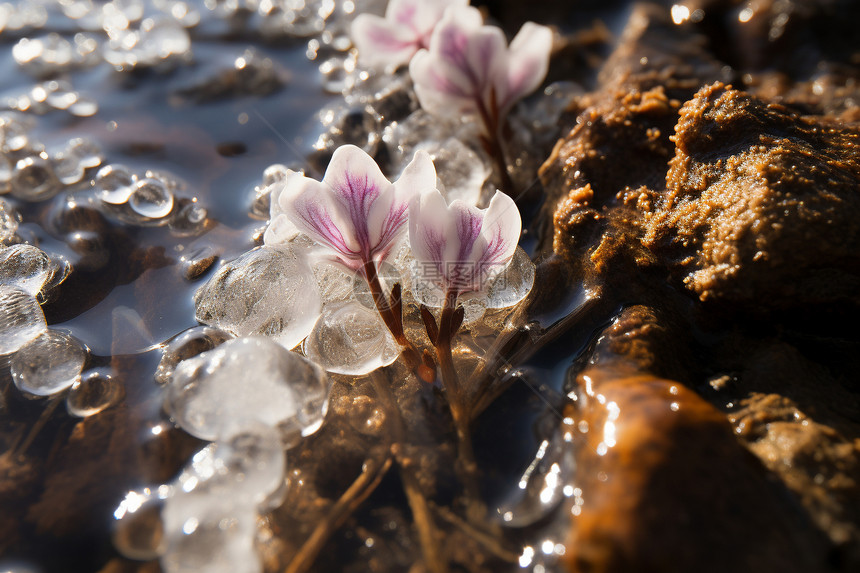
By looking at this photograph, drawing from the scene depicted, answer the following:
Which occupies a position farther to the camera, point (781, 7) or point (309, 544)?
point (781, 7)

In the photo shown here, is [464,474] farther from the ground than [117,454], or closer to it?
farther from the ground

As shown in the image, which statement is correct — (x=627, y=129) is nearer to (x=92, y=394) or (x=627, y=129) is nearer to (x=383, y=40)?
(x=383, y=40)

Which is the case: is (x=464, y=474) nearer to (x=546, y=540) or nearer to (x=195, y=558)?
(x=546, y=540)

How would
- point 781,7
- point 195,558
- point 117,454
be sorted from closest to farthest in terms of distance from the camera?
1. point 195,558
2. point 117,454
3. point 781,7

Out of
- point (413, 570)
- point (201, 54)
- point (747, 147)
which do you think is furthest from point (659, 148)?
point (201, 54)

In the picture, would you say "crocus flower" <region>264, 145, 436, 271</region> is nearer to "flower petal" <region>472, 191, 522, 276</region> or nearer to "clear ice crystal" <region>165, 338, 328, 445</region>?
"flower petal" <region>472, 191, 522, 276</region>

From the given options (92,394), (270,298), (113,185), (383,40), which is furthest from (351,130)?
(92,394)
